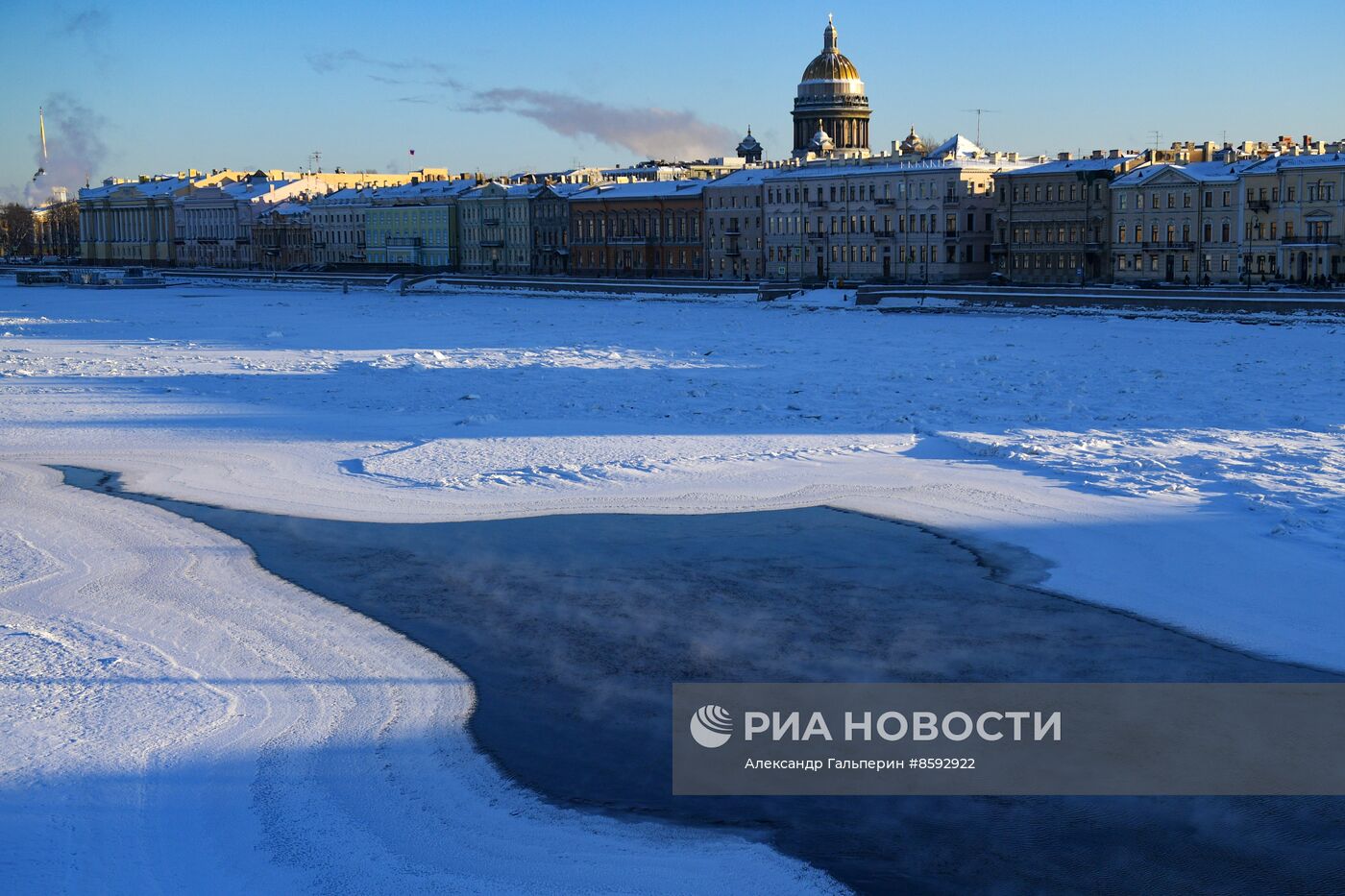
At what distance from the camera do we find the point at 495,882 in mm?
7340

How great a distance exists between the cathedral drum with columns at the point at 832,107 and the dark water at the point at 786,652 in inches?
3052

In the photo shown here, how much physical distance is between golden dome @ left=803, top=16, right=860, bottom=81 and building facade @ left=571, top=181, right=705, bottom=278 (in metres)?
16.7

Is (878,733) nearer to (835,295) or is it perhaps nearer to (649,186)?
(835,295)

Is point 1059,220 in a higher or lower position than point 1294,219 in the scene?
higher

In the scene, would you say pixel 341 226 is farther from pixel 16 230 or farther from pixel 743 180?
pixel 16 230

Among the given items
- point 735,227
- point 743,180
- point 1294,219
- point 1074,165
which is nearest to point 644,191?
point 743,180

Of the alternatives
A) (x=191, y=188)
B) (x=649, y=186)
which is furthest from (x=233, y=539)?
(x=191, y=188)

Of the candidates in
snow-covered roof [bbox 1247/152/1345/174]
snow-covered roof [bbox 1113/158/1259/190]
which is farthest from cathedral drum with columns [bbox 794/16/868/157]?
snow-covered roof [bbox 1247/152/1345/174]

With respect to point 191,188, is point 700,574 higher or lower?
lower

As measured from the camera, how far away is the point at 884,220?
67.6 metres

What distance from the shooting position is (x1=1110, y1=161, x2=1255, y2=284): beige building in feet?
180

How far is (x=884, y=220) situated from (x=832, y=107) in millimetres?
24953

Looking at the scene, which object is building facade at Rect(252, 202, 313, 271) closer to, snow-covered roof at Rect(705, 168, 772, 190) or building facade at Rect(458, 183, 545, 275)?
building facade at Rect(458, 183, 545, 275)

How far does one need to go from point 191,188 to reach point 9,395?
94393 mm
